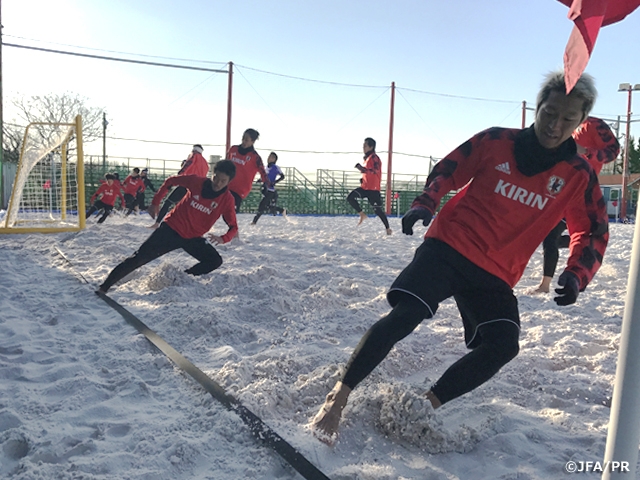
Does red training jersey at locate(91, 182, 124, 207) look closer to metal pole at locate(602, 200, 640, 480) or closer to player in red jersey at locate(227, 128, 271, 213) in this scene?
player in red jersey at locate(227, 128, 271, 213)

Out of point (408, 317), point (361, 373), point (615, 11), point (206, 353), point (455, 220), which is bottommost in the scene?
point (206, 353)

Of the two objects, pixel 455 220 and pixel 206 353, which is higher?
pixel 455 220

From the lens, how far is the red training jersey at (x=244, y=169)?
26.7ft

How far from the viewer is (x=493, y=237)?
79.4 inches

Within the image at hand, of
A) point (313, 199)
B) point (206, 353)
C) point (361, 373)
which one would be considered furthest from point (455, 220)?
point (313, 199)

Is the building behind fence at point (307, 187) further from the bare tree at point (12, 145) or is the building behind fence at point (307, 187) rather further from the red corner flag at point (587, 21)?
the red corner flag at point (587, 21)

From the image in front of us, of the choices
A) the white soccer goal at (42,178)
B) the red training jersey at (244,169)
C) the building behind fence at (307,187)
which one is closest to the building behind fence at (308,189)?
the building behind fence at (307,187)

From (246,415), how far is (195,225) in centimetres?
295

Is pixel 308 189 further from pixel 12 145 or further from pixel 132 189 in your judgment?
pixel 12 145

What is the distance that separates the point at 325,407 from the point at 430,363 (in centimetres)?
116

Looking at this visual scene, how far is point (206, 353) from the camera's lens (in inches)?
118

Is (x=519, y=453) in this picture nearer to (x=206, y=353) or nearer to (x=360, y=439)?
(x=360, y=439)

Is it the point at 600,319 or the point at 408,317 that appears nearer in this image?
the point at 408,317

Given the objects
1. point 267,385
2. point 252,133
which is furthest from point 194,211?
point 252,133
